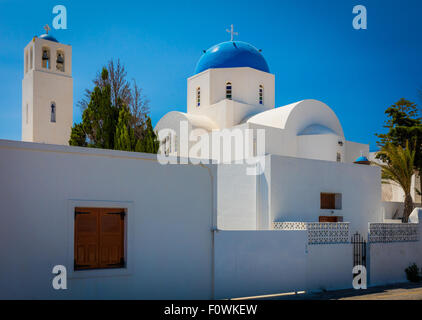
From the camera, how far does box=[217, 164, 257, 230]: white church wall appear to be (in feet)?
42.9

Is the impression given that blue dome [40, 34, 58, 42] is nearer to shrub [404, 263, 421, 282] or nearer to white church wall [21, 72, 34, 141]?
white church wall [21, 72, 34, 141]

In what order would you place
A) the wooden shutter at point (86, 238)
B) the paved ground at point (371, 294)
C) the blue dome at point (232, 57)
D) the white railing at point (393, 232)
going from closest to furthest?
the wooden shutter at point (86, 238) → the paved ground at point (371, 294) → the white railing at point (393, 232) → the blue dome at point (232, 57)

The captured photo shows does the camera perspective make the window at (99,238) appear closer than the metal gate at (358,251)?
Yes

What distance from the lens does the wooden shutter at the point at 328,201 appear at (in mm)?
13945

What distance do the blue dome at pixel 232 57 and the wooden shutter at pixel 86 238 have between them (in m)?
15.0

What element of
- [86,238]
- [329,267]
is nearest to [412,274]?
[329,267]

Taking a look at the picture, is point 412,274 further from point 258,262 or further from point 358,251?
point 258,262

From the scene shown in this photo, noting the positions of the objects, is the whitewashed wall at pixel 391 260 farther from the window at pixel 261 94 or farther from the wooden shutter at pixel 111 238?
the window at pixel 261 94

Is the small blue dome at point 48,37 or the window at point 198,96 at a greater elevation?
the small blue dome at point 48,37

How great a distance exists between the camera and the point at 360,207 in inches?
577

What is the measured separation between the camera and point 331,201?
46.4ft

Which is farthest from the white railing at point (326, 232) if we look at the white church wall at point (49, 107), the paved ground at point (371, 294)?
the white church wall at point (49, 107)
